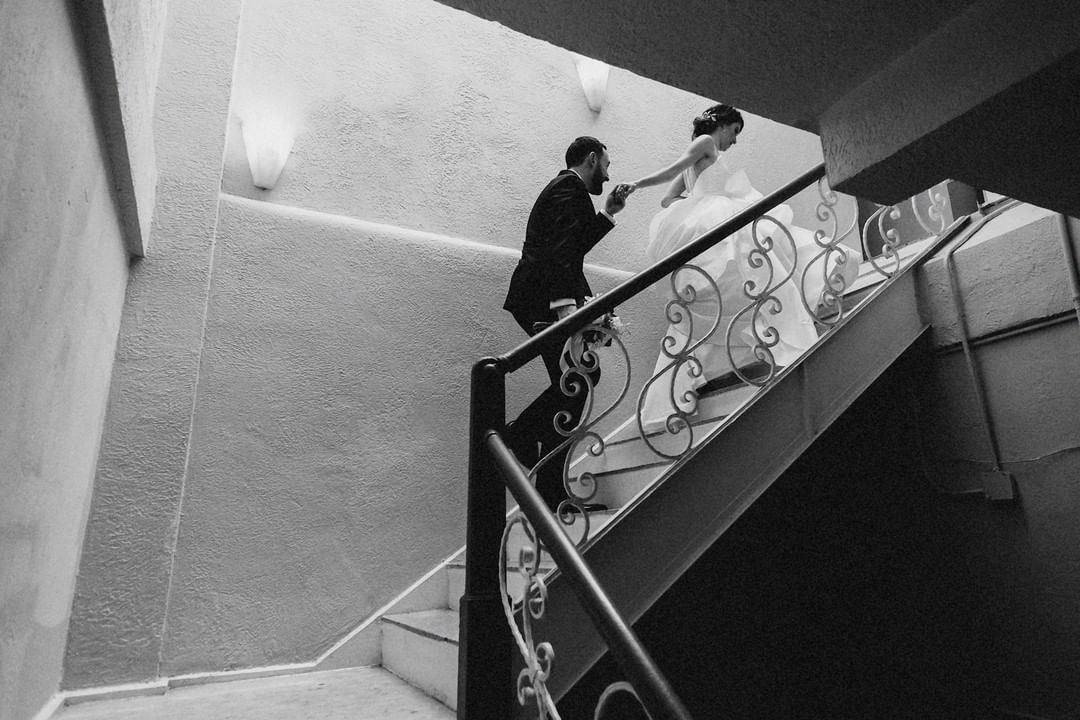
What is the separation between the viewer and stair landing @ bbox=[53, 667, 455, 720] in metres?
2.37

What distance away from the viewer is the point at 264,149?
354 cm

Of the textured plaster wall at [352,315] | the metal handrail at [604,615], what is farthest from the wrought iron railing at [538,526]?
the textured plaster wall at [352,315]

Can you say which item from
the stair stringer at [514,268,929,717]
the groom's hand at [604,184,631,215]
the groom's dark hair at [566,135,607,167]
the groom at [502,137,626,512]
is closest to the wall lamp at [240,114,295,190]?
the groom at [502,137,626,512]

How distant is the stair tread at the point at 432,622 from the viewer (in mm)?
2671

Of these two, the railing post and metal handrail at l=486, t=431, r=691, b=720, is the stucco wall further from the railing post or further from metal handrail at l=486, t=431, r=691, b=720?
metal handrail at l=486, t=431, r=691, b=720

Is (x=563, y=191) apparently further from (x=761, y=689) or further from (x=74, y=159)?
(x=761, y=689)

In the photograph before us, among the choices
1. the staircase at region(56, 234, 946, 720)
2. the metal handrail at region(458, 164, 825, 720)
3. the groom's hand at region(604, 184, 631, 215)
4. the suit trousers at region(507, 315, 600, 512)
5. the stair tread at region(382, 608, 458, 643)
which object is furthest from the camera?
the groom's hand at region(604, 184, 631, 215)

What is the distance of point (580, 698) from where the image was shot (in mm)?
2107

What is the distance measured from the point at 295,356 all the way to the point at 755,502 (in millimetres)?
2346

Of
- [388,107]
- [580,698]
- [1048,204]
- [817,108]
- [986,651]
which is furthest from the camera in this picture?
[388,107]

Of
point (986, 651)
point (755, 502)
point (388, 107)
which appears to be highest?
point (388, 107)

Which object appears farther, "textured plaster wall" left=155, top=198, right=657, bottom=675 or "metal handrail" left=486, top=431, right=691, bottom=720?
"textured plaster wall" left=155, top=198, right=657, bottom=675

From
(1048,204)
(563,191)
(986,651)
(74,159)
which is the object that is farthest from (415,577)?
(1048,204)

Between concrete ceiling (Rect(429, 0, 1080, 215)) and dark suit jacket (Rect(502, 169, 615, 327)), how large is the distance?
148 centimetres
